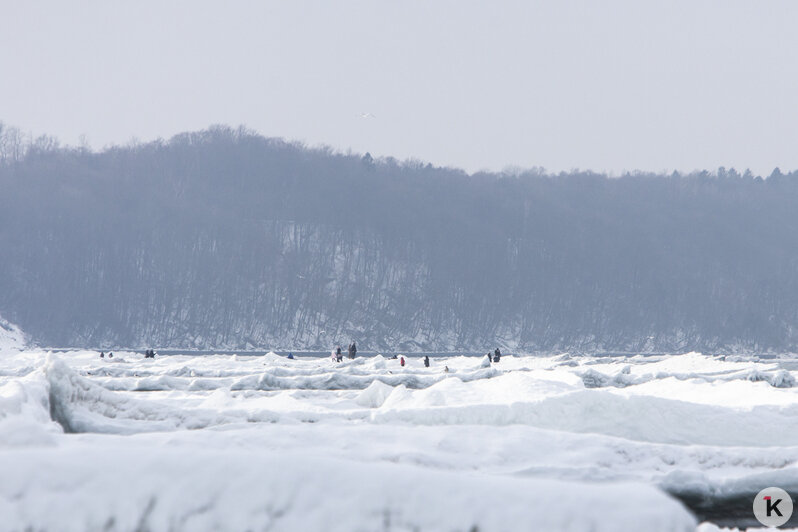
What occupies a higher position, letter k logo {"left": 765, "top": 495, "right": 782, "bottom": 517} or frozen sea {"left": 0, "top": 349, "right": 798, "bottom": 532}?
frozen sea {"left": 0, "top": 349, "right": 798, "bottom": 532}

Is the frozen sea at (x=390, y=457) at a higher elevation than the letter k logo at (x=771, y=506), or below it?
higher

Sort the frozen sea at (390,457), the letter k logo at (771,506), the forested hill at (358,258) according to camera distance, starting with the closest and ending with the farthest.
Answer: the frozen sea at (390,457)
the letter k logo at (771,506)
the forested hill at (358,258)

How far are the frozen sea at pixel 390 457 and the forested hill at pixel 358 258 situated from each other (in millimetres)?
78171

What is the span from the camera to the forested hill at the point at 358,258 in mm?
99812

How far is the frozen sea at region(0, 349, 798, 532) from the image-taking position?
423 cm

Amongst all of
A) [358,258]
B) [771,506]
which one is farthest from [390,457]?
[358,258]

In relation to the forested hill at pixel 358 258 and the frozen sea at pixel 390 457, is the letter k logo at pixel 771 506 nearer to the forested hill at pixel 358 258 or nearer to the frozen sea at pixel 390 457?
the frozen sea at pixel 390 457

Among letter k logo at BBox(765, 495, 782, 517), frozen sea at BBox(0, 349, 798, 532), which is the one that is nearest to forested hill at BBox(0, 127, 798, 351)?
frozen sea at BBox(0, 349, 798, 532)

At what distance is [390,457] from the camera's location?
8.91 metres

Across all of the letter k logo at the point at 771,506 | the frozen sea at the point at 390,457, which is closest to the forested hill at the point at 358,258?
the frozen sea at the point at 390,457

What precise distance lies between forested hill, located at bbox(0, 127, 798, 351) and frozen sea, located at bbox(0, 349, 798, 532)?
7817cm

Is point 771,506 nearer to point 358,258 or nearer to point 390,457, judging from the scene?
point 390,457

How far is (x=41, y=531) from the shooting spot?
13.9ft

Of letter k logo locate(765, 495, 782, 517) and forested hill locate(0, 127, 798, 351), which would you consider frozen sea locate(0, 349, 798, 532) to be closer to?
letter k logo locate(765, 495, 782, 517)
